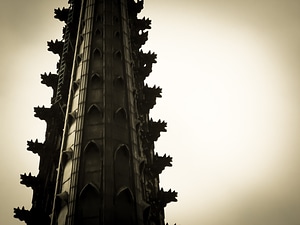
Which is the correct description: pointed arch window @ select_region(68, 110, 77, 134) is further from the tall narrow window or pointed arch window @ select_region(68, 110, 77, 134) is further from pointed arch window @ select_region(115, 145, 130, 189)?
pointed arch window @ select_region(115, 145, 130, 189)

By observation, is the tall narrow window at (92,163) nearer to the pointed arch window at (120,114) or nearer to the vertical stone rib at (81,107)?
the vertical stone rib at (81,107)

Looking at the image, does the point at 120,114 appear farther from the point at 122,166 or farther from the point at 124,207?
the point at 124,207

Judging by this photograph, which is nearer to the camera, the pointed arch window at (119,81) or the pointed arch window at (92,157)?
the pointed arch window at (92,157)

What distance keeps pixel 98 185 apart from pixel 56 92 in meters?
20.0

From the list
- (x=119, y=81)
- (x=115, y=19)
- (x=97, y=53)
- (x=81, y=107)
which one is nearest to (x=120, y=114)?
(x=81, y=107)

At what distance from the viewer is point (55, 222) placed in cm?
2427

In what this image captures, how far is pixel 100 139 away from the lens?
27.1 metres

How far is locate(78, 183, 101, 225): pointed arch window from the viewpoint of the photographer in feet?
75.8

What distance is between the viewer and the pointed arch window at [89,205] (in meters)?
23.1

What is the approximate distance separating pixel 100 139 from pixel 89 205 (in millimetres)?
4468

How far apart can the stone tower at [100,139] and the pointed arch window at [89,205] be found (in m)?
0.05

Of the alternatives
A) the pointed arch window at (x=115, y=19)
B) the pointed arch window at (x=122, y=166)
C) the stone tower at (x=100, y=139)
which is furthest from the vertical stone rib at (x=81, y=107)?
the pointed arch window at (x=122, y=166)

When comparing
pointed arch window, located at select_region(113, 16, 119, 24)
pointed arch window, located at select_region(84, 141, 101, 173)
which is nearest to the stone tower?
pointed arch window, located at select_region(84, 141, 101, 173)

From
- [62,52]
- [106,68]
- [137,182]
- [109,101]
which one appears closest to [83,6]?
[62,52]
